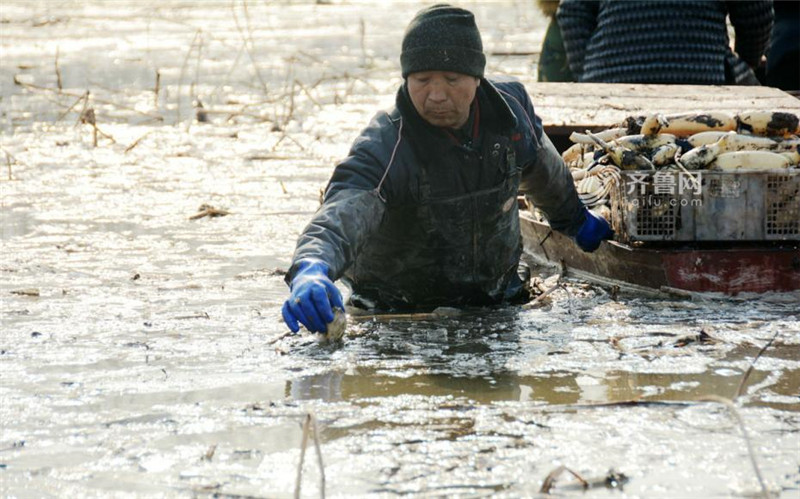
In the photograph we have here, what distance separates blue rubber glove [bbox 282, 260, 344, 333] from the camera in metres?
4.51

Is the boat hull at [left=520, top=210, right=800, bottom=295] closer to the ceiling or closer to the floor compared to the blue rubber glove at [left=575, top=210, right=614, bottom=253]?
closer to the floor

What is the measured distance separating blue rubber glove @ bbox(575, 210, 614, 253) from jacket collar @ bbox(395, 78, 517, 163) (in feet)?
3.08

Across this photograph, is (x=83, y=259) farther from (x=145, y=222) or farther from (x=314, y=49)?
(x=314, y=49)

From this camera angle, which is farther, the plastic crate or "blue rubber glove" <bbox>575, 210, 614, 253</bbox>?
"blue rubber glove" <bbox>575, 210, 614, 253</bbox>

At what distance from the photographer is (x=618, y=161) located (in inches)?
242

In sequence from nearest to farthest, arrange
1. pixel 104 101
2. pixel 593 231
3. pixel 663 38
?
pixel 593 231, pixel 663 38, pixel 104 101

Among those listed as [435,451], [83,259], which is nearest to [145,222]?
[83,259]

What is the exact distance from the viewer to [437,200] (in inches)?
215

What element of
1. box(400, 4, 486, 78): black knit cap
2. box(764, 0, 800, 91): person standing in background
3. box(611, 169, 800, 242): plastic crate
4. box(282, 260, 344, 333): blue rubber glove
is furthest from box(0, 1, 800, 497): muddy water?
box(764, 0, 800, 91): person standing in background

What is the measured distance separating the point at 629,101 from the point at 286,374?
13.2ft

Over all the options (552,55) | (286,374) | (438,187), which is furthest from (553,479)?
(552,55)

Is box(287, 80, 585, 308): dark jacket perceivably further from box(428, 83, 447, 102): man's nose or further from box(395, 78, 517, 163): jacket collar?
box(428, 83, 447, 102): man's nose

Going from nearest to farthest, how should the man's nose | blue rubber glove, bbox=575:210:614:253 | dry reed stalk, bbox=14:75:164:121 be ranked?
the man's nose → blue rubber glove, bbox=575:210:614:253 → dry reed stalk, bbox=14:75:164:121

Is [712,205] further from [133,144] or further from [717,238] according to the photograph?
[133,144]
